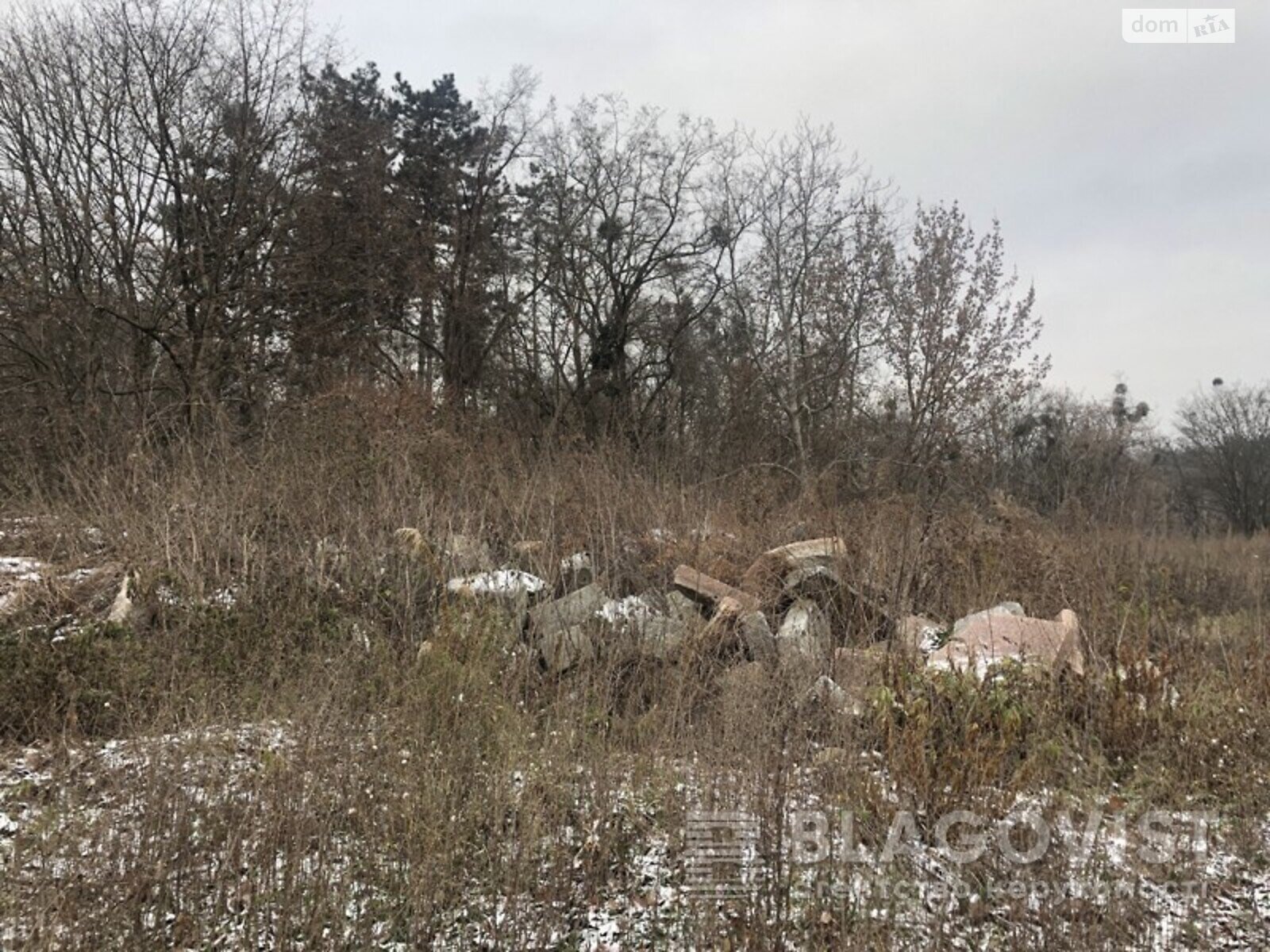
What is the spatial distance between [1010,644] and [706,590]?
2.01 metres

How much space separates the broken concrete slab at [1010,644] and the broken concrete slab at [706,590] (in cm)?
132

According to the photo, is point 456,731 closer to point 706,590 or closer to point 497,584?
point 497,584

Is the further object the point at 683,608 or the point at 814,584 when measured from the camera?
the point at 814,584

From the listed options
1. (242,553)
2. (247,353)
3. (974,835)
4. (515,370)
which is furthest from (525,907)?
(515,370)

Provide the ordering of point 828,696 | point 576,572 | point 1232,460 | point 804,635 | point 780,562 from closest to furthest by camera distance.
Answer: point 828,696 < point 804,635 < point 576,572 < point 780,562 < point 1232,460

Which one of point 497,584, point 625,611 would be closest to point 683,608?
point 625,611

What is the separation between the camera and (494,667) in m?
4.39

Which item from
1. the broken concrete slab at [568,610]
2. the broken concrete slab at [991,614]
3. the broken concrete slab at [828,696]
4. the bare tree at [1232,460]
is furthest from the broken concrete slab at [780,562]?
the bare tree at [1232,460]

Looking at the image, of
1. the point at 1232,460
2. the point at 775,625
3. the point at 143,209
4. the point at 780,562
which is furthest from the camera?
the point at 1232,460

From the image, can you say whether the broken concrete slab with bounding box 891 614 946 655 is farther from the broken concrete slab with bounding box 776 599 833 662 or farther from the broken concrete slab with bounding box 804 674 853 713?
the broken concrete slab with bounding box 804 674 853 713

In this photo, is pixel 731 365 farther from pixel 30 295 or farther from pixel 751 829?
pixel 751 829

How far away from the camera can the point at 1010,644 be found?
4.80 m

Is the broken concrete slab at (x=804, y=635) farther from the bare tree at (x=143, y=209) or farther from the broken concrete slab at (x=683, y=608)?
the bare tree at (x=143, y=209)

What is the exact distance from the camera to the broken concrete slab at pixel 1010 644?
4.36 metres
